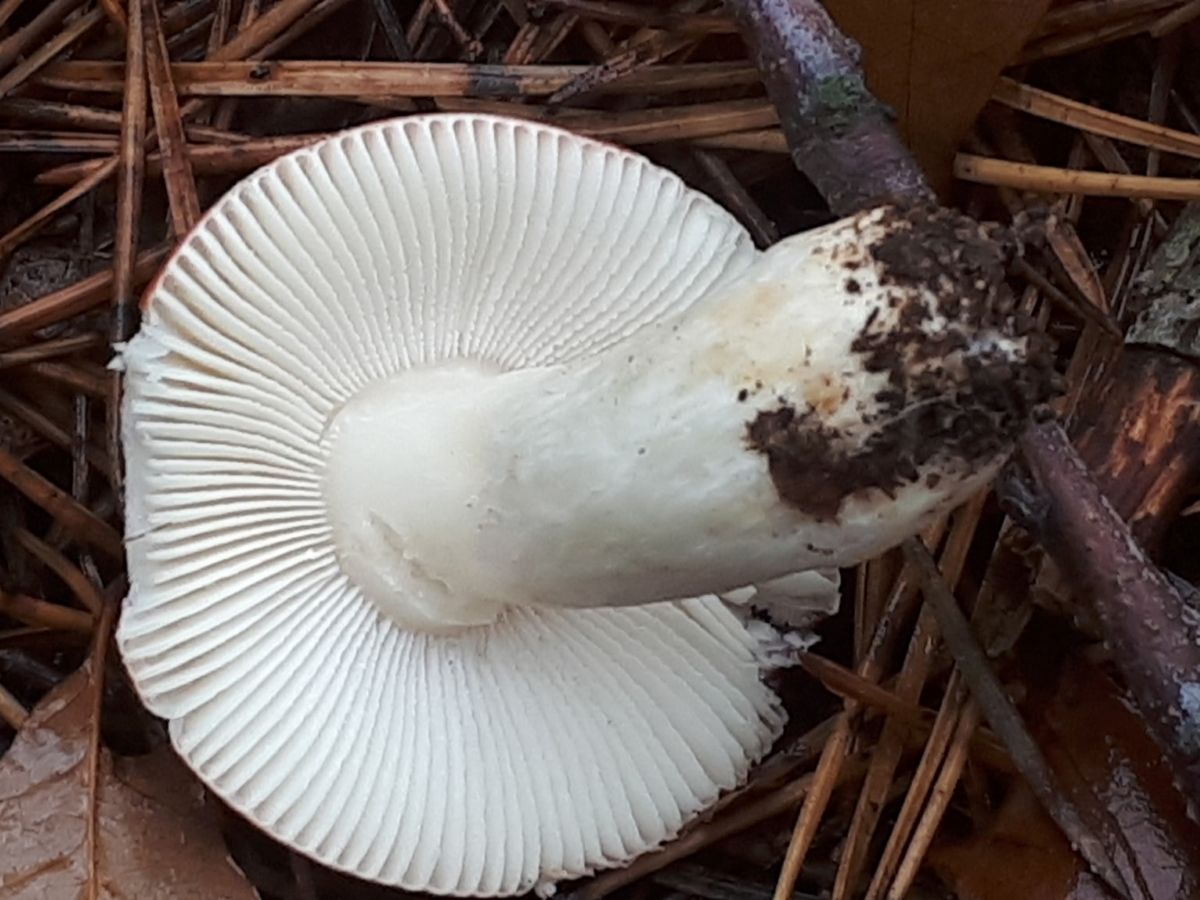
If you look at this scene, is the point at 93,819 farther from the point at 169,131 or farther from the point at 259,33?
the point at 259,33

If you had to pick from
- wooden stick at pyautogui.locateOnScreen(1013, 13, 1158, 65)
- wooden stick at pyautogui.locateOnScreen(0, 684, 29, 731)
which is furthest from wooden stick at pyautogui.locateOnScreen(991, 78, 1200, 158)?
wooden stick at pyautogui.locateOnScreen(0, 684, 29, 731)

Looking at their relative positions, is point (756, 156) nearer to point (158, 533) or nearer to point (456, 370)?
point (456, 370)

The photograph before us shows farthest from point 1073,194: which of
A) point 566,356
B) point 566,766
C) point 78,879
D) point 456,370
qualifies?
point 78,879

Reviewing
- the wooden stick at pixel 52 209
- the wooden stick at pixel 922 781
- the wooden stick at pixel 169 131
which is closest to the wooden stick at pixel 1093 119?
the wooden stick at pixel 922 781

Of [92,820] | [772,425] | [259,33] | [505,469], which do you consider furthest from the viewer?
[259,33]

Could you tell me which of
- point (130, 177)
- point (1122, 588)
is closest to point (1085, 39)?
point (1122, 588)

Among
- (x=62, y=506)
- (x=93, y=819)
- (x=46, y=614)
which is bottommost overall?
(x=93, y=819)
